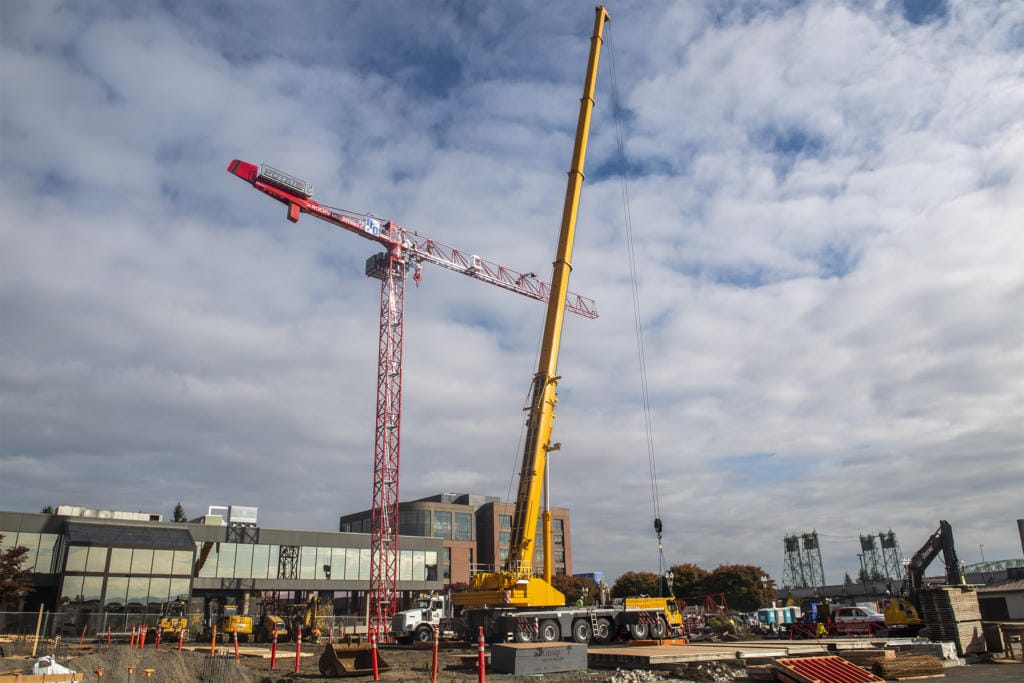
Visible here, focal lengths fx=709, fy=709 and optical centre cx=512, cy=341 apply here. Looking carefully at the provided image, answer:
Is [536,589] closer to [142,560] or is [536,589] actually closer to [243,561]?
[142,560]

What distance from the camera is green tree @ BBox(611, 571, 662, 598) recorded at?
90175mm

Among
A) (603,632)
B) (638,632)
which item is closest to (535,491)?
(603,632)

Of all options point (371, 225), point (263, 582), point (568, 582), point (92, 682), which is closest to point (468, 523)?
point (568, 582)

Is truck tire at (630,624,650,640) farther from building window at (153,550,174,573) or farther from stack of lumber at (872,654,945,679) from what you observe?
building window at (153,550,174,573)

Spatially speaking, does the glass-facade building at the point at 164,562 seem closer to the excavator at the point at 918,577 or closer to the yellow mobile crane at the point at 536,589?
the yellow mobile crane at the point at 536,589

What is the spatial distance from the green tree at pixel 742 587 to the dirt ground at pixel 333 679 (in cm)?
6549

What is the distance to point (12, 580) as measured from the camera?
41875 mm

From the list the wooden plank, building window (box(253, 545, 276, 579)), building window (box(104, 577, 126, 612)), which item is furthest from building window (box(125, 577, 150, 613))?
the wooden plank

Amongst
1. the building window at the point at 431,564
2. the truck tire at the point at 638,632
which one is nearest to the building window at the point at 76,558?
the building window at the point at 431,564

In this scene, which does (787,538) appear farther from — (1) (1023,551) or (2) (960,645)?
(2) (960,645)

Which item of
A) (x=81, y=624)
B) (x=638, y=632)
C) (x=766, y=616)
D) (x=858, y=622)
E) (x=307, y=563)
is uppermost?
(x=307, y=563)

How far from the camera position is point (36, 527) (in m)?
49.4

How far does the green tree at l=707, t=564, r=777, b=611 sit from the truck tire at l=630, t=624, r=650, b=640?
60.9 meters

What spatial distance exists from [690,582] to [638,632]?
63799 mm
